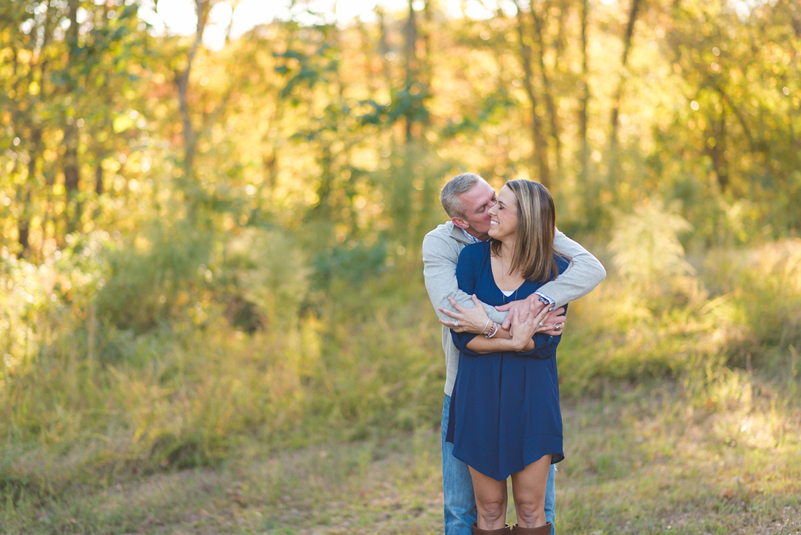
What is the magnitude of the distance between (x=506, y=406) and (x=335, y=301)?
16.6ft

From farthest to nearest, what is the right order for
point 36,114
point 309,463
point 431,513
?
point 36,114 → point 309,463 → point 431,513

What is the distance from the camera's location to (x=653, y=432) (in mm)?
4625

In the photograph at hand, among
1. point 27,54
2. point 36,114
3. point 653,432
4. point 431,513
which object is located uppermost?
point 27,54

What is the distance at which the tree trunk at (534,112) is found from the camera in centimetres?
1266

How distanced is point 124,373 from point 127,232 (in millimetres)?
2813

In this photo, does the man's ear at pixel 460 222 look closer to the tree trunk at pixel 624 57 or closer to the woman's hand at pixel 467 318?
the woman's hand at pixel 467 318

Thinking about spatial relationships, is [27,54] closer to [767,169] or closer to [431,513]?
[431,513]

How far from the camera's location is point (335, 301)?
24.1ft

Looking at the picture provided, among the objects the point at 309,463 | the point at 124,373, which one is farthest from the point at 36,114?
the point at 309,463

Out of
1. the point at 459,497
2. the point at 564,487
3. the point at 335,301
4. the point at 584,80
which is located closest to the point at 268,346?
the point at 335,301

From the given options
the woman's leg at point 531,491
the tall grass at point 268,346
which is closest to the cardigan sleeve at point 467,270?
the woman's leg at point 531,491

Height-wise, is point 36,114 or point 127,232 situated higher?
point 36,114

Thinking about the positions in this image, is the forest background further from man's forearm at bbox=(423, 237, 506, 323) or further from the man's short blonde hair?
the man's short blonde hair

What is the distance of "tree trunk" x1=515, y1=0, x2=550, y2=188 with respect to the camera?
498 inches
